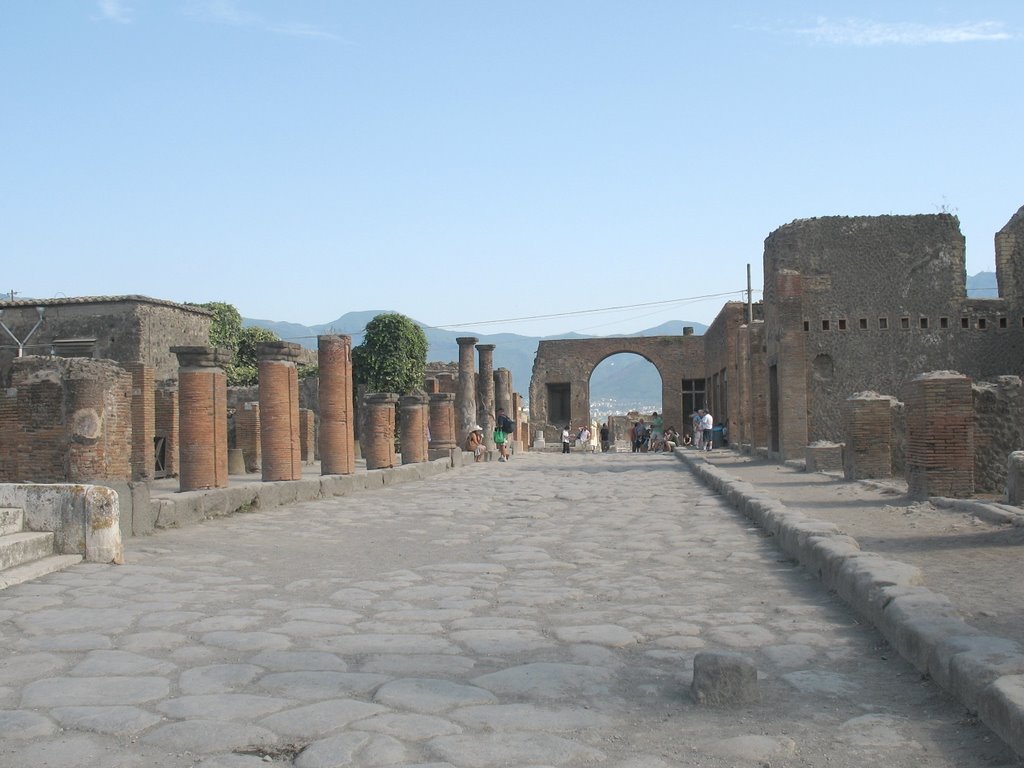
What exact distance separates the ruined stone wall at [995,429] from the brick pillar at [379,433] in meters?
10.5

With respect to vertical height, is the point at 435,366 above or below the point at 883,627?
above

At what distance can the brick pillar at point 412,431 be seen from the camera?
23.2 meters

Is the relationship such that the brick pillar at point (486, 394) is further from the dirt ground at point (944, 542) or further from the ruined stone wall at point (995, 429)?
the ruined stone wall at point (995, 429)

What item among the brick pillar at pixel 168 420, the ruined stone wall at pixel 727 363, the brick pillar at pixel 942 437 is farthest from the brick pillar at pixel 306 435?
the brick pillar at pixel 942 437

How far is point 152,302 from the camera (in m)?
31.9

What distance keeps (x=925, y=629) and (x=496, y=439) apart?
28570 millimetres

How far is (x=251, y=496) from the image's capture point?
11.8 meters

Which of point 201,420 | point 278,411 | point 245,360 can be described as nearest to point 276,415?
point 278,411

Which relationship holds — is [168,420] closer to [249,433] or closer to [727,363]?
[249,433]

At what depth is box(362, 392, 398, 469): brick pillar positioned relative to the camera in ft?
65.5

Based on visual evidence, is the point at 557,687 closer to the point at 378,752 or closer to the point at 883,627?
the point at 378,752

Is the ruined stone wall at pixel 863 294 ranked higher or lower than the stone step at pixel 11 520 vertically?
higher

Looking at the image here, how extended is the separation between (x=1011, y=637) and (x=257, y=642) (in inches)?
127

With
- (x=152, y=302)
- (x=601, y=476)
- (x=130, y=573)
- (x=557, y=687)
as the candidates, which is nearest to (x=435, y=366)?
(x=152, y=302)
